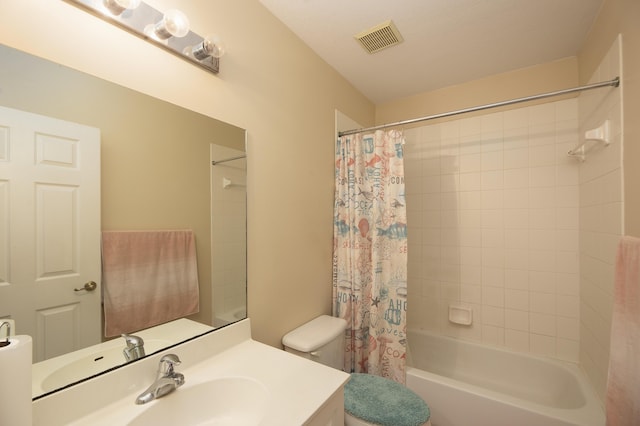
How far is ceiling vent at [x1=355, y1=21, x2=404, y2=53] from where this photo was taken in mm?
1540

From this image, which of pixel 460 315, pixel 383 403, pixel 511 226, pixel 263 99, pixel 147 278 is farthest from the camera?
pixel 460 315

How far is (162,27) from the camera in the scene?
36.3 inches

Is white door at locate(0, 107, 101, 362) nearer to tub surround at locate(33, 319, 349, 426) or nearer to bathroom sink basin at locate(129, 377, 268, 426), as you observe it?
tub surround at locate(33, 319, 349, 426)

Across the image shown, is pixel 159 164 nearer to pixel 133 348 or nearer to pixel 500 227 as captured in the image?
pixel 133 348

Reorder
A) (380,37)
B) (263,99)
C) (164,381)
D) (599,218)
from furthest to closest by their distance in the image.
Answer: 1. (380,37)
2. (599,218)
3. (263,99)
4. (164,381)

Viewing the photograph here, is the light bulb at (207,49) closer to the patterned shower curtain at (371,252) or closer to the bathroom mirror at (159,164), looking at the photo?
the bathroom mirror at (159,164)

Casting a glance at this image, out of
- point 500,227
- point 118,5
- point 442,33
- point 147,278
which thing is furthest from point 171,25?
point 500,227

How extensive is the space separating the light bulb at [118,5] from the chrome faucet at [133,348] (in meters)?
1.03

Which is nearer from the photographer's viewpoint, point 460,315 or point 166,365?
point 166,365

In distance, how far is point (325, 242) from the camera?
189 cm

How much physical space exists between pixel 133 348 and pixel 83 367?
0.41ft

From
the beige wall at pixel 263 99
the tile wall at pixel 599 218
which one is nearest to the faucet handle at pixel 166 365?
the beige wall at pixel 263 99

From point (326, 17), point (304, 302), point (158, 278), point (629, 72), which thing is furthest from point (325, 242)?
point (629, 72)

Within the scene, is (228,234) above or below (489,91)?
below
